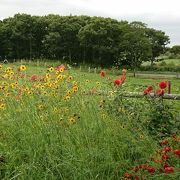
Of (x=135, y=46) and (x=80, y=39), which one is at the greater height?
(x=80, y=39)

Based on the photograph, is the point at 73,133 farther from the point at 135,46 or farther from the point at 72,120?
the point at 135,46

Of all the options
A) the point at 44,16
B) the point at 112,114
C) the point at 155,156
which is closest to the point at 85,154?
the point at 155,156

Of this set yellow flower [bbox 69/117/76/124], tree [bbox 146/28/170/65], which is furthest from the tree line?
yellow flower [bbox 69/117/76/124]

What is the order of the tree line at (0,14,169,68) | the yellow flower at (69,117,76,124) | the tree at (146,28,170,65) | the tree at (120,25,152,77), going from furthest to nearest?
the tree at (146,28,170,65)
the tree line at (0,14,169,68)
the tree at (120,25,152,77)
the yellow flower at (69,117,76,124)

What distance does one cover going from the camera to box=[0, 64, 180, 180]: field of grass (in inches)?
149

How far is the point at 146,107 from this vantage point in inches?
223

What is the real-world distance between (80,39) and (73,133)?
43.8 meters

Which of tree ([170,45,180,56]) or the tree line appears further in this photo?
tree ([170,45,180,56])

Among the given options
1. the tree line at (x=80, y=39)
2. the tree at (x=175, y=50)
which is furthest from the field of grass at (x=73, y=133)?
the tree at (x=175, y=50)

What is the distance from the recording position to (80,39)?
4766 centimetres

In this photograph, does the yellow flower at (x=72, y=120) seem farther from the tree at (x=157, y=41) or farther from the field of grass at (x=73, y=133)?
the tree at (x=157, y=41)

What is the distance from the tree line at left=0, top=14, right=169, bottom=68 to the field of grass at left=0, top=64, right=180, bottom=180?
Result: 126 ft

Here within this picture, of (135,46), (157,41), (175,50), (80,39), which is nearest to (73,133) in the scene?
(135,46)

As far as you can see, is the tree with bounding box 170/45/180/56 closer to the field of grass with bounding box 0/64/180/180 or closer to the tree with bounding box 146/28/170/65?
the tree with bounding box 146/28/170/65
